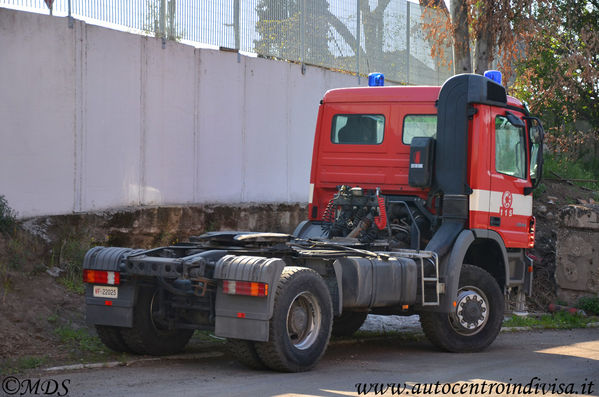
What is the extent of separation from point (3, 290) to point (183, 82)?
4954mm

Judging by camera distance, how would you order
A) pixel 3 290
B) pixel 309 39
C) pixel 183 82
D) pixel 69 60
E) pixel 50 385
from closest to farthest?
pixel 50 385 → pixel 3 290 → pixel 69 60 → pixel 183 82 → pixel 309 39

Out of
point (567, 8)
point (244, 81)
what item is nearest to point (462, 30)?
point (244, 81)

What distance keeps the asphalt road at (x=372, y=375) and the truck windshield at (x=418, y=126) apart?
265 centimetres

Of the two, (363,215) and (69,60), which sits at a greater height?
(69,60)

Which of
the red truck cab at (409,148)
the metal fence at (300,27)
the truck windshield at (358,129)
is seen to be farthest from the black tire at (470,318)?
the metal fence at (300,27)

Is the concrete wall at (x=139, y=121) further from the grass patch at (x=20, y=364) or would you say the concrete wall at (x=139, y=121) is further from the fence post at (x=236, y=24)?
the grass patch at (x=20, y=364)

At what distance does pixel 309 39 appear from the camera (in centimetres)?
1638

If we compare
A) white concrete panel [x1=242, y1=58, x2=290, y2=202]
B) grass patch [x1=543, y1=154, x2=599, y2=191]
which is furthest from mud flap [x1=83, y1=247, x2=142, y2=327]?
grass patch [x1=543, y1=154, x2=599, y2=191]

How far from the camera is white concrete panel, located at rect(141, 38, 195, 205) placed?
12.9 metres

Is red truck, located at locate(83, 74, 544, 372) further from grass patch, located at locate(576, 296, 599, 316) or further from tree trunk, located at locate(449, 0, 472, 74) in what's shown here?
tree trunk, located at locate(449, 0, 472, 74)

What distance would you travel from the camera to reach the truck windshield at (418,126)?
A: 10.7 m

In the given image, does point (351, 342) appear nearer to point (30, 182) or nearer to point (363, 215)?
point (363, 215)

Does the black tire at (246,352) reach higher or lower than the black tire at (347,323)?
higher

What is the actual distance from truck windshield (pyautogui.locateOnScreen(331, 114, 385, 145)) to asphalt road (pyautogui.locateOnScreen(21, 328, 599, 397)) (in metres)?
2.65
